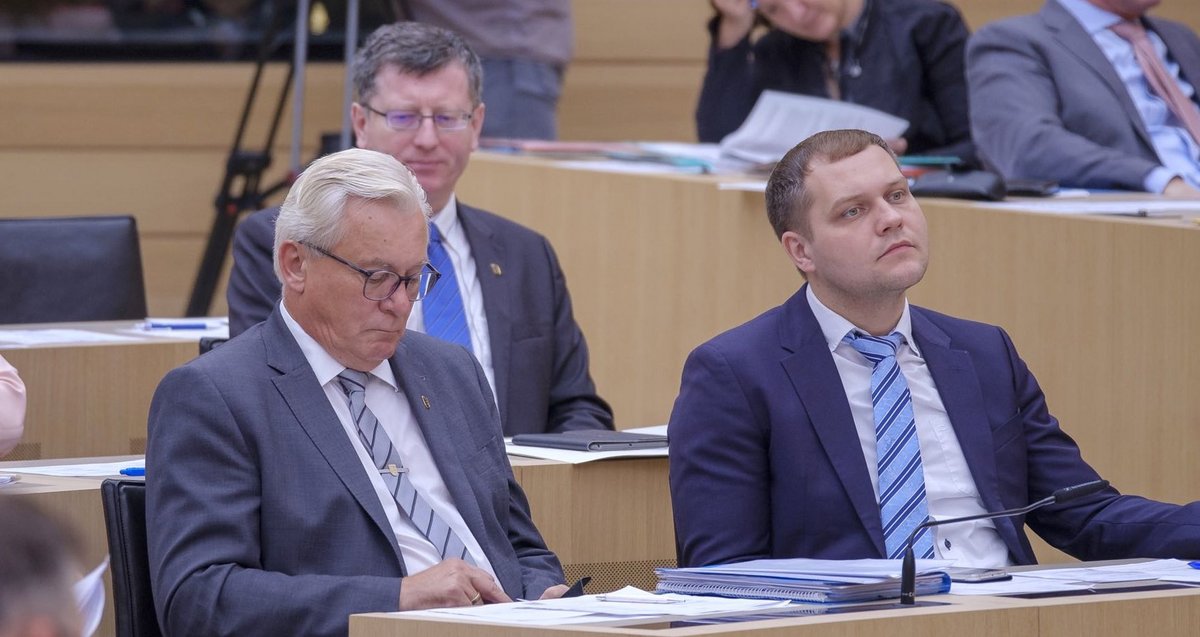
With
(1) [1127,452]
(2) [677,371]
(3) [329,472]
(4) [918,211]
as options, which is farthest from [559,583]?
(2) [677,371]

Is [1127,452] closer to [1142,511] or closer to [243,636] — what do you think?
[1142,511]

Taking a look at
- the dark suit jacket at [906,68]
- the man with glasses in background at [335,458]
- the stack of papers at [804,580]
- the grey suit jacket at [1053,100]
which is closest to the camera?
the stack of papers at [804,580]

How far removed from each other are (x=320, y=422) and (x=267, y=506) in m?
0.14

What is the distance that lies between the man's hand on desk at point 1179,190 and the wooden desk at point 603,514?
5.92 feet

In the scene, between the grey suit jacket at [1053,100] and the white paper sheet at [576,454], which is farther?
the grey suit jacket at [1053,100]

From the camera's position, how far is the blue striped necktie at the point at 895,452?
111 inches

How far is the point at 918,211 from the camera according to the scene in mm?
3000

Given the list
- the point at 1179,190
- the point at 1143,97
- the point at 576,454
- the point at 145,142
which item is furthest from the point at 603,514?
the point at 145,142

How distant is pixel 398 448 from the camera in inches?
108

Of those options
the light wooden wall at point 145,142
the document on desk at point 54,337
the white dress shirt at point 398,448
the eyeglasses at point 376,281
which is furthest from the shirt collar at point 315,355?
the light wooden wall at point 145,142

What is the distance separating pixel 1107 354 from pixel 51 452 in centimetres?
224

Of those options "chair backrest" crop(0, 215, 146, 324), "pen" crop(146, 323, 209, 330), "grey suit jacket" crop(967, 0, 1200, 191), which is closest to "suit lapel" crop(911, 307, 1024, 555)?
"grey suit jacket" crop(967, 0, 1200, 191)

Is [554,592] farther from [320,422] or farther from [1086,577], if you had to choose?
[1086,577]

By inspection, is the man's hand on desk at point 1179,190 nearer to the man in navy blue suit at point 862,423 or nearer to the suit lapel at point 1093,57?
the suit lapel at point 1093,57
